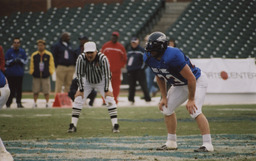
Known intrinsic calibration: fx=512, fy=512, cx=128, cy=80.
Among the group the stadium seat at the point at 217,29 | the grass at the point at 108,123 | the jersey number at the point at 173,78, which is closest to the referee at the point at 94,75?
the grass at the point at 108,123

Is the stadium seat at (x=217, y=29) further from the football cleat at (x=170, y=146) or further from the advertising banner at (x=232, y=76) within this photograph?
the football cleat at (x=170, y=146)

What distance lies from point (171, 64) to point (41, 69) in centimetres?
987

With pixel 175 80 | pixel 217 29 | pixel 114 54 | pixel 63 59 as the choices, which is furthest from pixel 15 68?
pixel 217 29

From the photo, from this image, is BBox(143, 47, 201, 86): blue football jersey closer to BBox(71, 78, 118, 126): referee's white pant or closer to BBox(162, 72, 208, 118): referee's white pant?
BBox(162, 72, 208, 118): referee's white pant

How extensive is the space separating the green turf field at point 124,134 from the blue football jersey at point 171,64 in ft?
2.89

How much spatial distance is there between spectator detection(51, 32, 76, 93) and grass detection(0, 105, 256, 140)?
105 inches

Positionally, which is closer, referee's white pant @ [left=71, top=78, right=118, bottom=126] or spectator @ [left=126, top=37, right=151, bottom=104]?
referee's white pant @ [left=71, top=78, right=118, bottom=126]

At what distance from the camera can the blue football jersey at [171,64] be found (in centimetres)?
588

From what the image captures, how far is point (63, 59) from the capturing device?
15797mm

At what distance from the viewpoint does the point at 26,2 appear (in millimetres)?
31750

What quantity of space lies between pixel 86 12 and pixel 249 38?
13060 mm

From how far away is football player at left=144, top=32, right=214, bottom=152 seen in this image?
5.90 meters

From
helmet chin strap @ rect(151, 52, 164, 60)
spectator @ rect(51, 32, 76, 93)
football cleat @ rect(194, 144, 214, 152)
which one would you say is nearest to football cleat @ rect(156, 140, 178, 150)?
football cleat @ rect(194, 144, 214, 152)

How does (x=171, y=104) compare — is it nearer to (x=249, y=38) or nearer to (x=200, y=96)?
(x=200, y=96)
